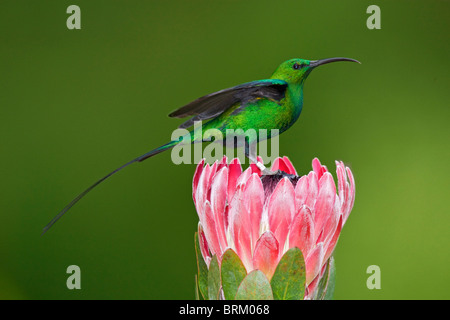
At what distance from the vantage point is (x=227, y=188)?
53 centimetres

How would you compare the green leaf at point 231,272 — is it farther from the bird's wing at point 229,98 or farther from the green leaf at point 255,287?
the bird's wing at point 229,98

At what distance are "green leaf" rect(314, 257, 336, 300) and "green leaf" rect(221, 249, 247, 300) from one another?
10 cm

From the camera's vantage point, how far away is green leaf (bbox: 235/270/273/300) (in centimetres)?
45

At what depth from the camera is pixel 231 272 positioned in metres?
0.47

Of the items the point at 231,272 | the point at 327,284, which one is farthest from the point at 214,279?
the point at 327,284

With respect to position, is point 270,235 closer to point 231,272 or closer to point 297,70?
point 231,272

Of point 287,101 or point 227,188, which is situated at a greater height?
point 287,101

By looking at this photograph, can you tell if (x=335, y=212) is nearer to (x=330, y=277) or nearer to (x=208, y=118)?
(x=330, y=277)

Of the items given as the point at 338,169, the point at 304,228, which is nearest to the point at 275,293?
the point at 304,228

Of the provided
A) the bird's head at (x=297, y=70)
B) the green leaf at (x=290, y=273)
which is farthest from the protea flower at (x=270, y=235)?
the bird's head at (x=297, y=70)

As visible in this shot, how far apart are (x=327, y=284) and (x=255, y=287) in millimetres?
114

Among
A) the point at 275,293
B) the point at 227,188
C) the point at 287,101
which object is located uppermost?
the point at 287,101

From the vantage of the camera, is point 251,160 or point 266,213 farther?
point 251,160

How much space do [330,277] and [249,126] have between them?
0.21 metres
